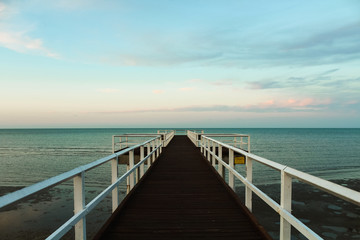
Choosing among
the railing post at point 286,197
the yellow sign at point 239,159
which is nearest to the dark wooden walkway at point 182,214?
the railing post at point 286,197

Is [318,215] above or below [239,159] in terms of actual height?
below

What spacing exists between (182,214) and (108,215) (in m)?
Result: 9.79

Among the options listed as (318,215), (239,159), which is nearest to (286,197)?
(318,215)

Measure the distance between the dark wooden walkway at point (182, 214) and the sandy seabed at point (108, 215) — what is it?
637 centimetres

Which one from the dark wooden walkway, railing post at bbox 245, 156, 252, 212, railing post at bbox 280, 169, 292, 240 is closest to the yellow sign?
the dark wooden walkway

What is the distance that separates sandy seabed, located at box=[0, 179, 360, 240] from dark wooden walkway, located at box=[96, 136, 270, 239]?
6367 mm

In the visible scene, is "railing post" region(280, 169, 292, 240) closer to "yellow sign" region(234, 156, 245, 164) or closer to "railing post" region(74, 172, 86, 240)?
"railing post" region(74, 172, 86, 240)

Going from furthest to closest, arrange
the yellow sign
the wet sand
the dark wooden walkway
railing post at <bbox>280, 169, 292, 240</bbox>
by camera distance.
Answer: the yellow sign
the wet sand
the dark wooden walkway
railing post at <bbox>280, 169, 292, 240</bbox>

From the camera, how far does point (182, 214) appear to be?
4684 mm

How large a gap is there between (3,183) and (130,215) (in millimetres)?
21336

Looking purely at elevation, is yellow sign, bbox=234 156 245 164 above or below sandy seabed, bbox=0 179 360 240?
above

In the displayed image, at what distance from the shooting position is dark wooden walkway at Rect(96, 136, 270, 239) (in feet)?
12.5

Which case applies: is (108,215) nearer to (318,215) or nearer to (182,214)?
(182,214)

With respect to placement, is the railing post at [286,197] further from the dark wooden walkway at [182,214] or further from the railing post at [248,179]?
the railing post at [248,179]
